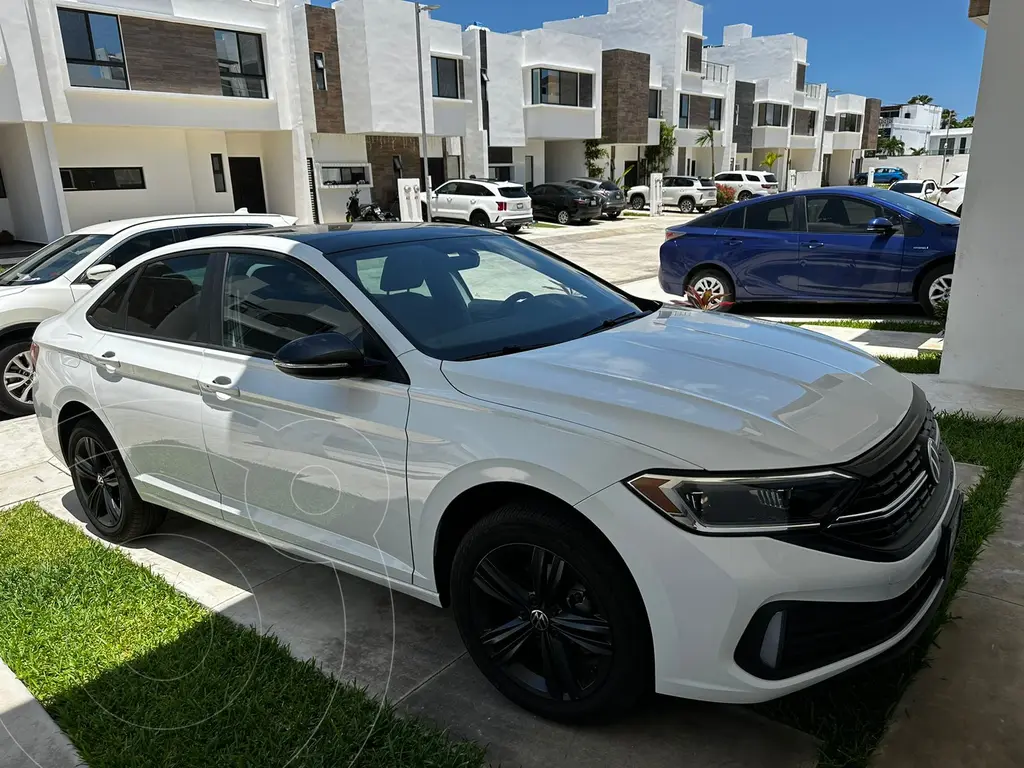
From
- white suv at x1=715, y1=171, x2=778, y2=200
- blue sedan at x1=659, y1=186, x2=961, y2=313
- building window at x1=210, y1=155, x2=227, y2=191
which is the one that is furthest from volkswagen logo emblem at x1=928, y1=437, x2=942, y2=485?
white suv at x1=715, y1=171, x2=778, y2=200

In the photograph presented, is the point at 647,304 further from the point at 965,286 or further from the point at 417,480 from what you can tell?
the point at 965,286

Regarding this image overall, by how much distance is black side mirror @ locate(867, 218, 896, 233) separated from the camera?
879 centimetres

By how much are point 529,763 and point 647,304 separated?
7.26 ft

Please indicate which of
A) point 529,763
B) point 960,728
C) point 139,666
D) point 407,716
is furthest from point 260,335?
point 960,728

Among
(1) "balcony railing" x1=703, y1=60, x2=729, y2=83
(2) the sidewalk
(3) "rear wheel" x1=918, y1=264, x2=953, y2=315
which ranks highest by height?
(1) "balcony railing" x1=703, y1=60, x2=729, y2=83

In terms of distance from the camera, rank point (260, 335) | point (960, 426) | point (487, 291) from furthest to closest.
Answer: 1. point (960, 426)
2. point (487, 291)
3. point (260, 335)

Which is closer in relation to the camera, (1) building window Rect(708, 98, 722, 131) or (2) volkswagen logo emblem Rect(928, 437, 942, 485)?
(2) volkswagen logo emblem Rect(928, 437, 942, 485)

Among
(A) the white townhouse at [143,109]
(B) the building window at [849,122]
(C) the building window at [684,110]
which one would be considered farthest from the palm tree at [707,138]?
(A) the white townhouse at [143,109]

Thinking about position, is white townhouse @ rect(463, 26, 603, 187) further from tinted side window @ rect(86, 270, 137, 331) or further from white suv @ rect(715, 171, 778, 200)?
tinted side window @ rect(86, 270, 137, 331)

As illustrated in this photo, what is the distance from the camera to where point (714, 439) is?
7.54 ft

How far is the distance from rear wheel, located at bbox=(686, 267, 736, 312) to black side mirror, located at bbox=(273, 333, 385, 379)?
780 cm

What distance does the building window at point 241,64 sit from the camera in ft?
79.2

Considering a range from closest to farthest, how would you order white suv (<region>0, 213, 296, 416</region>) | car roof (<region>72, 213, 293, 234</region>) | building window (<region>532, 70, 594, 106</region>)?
white suv (<region>0, 213, 296, 416</region>)
car roof (<region>72, 213, 293, 234</region>)
building window (<region>532, 70, 594, 106</region>)

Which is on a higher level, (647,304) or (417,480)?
(647,304)
